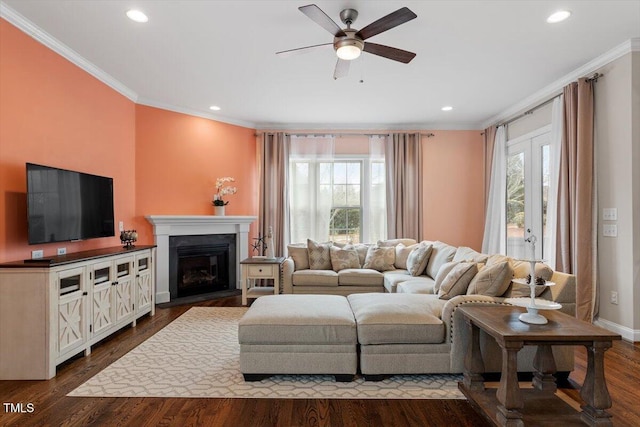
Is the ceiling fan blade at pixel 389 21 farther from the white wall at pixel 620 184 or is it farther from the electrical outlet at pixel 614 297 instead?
the electrical outlet at pixel 614 297

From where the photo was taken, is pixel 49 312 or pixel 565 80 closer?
pixel 49 312

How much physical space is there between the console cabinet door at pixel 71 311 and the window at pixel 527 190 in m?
5.14

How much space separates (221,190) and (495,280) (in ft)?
14.6

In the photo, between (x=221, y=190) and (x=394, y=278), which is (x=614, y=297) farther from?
(x=221, y=190)

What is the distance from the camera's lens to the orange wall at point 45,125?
3037mm

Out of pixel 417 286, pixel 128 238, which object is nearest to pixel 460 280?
pixel 417 286

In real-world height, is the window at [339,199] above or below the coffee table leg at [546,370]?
above

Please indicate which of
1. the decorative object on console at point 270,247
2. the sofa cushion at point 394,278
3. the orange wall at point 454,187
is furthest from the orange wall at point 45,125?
the orange wall at point 454,187

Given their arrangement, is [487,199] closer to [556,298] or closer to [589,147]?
[589,147]

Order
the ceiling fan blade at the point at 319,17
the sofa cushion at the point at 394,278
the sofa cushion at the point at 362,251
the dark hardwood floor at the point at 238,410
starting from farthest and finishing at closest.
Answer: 1. the sofa cushion at the point at 362,251
2. the sofa cushion at the point at 394,278
3. the ceiling fan blade at the point at 319,17
4. the dark hardwood floor at the point at 238,410

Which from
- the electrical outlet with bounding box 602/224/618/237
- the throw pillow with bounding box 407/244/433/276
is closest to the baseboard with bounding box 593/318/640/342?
the electrical outlet with bounding box 602/224/618/237

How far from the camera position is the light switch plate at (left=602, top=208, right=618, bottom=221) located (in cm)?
380

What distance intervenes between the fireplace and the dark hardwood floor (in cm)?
271

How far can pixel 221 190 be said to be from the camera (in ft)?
19.8
